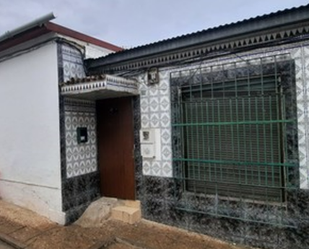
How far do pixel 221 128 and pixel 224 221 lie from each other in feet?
4.57

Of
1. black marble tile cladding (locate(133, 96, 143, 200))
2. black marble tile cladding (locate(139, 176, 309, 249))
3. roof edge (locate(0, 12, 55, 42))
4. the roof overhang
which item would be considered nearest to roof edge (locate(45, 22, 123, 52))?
roof edge (locate(0, 12, 55, 42))

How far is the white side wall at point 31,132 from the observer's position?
478cm

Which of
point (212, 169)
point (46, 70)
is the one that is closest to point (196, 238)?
point (212, 169)

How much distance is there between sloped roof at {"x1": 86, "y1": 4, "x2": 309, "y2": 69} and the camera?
3.22 metres

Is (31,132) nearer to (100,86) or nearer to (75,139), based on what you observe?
(75,139)

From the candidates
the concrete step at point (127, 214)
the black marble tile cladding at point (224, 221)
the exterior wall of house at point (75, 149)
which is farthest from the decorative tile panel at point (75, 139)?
the black marble tile cladding at point (224, 221)

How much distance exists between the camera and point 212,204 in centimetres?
401

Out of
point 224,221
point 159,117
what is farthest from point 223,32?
point 224,221

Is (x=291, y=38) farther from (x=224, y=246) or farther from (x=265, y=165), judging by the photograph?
(x=224, y=246)

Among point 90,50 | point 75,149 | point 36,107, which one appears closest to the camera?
point 75,149

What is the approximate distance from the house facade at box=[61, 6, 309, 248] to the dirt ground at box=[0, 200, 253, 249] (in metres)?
0.18

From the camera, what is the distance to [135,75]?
4750mm

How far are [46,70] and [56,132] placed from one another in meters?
1.18

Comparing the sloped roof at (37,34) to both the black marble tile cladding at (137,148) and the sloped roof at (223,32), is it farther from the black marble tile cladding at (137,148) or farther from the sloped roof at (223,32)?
the black marble tile cladding at (137,148)
